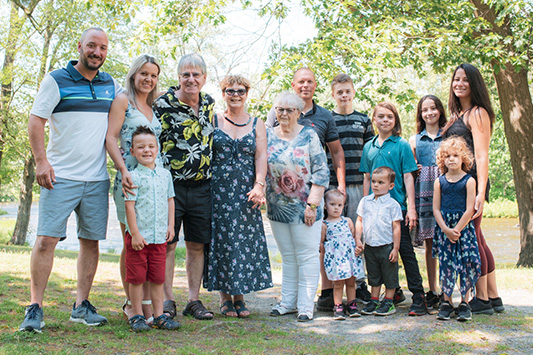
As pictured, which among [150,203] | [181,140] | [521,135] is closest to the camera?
[150,203]

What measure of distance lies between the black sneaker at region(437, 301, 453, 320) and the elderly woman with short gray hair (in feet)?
3.72

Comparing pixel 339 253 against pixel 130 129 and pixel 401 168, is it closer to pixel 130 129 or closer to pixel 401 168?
pixel 401 168

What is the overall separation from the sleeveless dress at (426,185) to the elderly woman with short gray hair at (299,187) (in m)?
1.07

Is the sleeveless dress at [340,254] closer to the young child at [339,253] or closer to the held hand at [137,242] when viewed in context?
the young child at [339,253]

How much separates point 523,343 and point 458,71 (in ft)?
8.23

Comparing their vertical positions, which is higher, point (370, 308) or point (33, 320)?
point (33, 320)

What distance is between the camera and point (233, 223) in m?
4.30

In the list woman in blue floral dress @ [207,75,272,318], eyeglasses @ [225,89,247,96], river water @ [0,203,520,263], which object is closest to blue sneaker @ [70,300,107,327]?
woman in blue floral dress @ [207,75,272,318]

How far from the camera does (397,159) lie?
15.4 ft

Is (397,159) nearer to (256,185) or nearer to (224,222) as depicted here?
(256,185)

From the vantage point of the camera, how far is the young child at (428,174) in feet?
15.5

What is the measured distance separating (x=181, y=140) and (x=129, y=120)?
1.53ft

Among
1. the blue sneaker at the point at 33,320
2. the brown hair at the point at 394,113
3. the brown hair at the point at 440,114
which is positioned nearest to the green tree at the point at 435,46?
the brown hair at the point at 440,114

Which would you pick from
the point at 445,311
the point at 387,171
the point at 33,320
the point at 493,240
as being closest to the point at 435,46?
the point at 387,171
